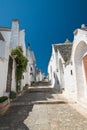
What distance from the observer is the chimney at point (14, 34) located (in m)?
17.0

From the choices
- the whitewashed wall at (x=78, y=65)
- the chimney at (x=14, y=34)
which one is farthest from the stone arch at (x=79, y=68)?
the chimney at (x=14, y=34)

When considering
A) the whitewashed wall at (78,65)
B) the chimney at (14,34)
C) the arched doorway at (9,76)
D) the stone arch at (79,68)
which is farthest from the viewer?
the chimney at (14,34)

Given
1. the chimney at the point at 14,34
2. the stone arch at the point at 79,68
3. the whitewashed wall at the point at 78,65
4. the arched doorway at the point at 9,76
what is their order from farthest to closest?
1. the chimney at the point at 14,34
2. the arched doorway at the point at 9,76
3. the stone arch at the point at 79,68
4. the whitewashed wall at the point at 78,65

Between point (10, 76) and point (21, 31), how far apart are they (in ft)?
34.9

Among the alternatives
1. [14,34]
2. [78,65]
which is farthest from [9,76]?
[14,34]

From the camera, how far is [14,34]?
17.6 meters

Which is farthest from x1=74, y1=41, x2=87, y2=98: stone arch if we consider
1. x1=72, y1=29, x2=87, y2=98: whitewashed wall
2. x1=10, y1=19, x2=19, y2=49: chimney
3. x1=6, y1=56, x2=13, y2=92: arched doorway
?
x1=10, y1=19, x2=19, y2=49: chimney

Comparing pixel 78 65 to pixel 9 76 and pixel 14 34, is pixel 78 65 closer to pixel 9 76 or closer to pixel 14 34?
pixel 9 76

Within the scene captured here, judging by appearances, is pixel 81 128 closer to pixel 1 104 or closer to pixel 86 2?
pixel 1 104

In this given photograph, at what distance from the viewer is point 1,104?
6.77 m

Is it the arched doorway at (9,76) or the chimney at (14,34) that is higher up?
the chimney at (14,34)

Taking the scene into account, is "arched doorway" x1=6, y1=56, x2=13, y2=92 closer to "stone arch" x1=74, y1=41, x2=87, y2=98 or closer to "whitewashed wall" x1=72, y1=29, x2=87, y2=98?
"whitewashed wall" x1=72, y1=29, x2=87, y2=98

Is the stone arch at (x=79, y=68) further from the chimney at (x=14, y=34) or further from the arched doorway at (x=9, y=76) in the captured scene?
the chimney at (x=14, y=34)

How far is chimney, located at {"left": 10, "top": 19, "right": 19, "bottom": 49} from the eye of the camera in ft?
55.6
